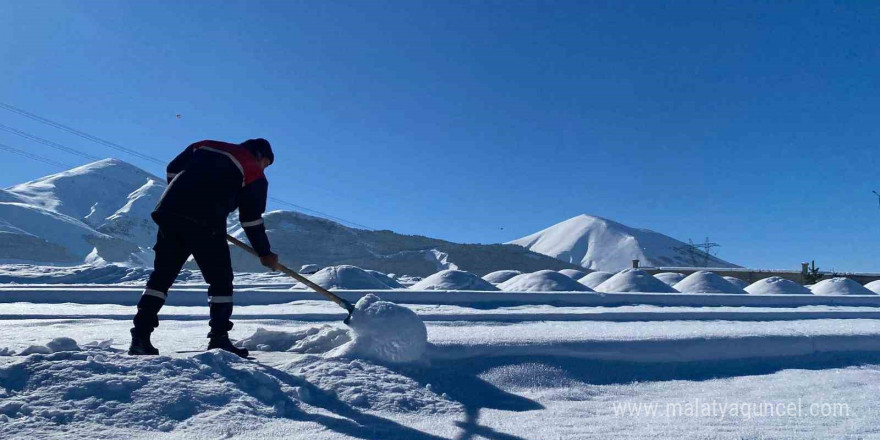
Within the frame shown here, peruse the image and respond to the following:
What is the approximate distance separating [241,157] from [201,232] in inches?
16.6

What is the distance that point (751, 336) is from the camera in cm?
331

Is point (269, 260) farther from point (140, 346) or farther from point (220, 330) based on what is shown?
point (140, 346)

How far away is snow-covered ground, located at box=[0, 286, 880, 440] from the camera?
1.91 m

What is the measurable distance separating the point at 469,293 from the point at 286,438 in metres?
3.56

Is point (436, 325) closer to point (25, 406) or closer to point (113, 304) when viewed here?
point (25, 406)

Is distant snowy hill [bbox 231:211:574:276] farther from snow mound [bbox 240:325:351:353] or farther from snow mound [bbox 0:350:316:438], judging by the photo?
snow mound [bbox 0:350:316:438]

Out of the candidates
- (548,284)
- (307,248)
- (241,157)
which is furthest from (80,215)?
(241,157)

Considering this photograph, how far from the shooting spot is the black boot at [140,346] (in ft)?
8.28

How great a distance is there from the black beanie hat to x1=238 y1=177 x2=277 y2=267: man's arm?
13cm

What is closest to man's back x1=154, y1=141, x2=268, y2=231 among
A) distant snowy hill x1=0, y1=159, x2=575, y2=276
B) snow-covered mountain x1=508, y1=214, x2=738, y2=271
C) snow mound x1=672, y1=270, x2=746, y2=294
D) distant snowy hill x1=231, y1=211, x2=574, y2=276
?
snow mound x1=672, y1=270, x2=746, y2=294

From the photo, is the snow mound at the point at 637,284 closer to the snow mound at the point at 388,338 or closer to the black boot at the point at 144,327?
the snow mound at the point at 388,338

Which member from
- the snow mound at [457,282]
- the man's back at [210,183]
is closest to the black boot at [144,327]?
the man's back at [210,183]

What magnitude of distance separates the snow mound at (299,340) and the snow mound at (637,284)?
6.90m

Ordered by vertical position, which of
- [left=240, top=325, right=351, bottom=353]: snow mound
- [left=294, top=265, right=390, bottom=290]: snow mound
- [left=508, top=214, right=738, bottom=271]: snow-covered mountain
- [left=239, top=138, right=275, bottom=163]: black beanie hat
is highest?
[left=508, top=214, right=738, bottom=271]: snow-covered mountain
